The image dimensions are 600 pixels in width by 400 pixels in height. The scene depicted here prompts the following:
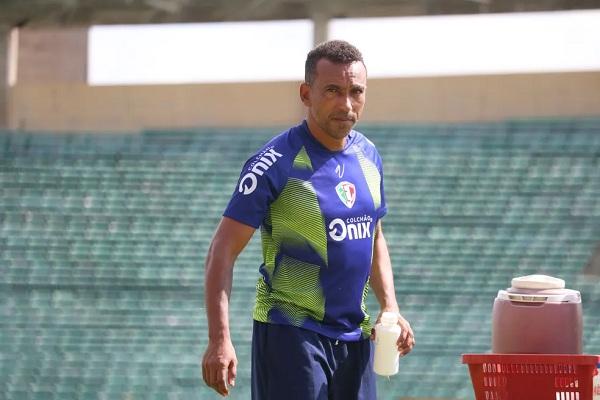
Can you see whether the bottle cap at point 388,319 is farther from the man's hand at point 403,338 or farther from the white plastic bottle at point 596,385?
the white plastic bottle at point 596,385

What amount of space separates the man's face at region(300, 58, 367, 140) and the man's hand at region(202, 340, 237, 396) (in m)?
0.68

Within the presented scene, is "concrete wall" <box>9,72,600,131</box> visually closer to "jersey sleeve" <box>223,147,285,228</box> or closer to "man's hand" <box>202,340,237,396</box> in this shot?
"jersey sleeve" <box>223,147,285,228</box>

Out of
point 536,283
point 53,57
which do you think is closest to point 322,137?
point 536,283

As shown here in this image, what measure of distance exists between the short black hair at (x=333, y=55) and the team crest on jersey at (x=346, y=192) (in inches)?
11.8

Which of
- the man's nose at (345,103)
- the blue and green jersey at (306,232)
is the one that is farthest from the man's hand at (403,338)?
Answer: the man's nose at (345,103)

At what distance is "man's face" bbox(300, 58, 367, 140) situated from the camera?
346cm

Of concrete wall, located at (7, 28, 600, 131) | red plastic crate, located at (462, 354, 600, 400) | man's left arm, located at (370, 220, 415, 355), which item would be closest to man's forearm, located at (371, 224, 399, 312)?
man's left arm, located at (370, 220, 415, 355)

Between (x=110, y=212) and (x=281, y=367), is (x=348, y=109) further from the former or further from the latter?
(x=110, y=212)

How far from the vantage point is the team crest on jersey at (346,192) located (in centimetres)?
350

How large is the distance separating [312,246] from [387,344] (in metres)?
0.34

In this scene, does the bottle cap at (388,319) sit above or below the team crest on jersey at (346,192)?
below

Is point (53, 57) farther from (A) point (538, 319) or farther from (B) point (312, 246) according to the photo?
(B) point (312, 246)

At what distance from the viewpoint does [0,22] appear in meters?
15.1

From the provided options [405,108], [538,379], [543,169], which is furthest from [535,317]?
[405,108]
